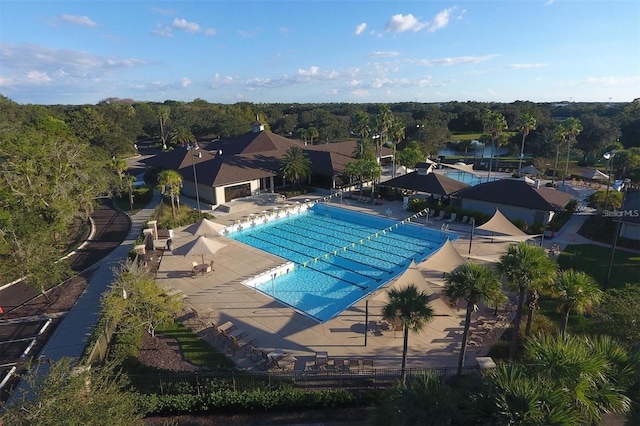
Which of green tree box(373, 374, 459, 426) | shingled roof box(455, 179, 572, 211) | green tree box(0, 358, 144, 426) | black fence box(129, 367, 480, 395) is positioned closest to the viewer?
green tree box(373, 374, 459, 426)

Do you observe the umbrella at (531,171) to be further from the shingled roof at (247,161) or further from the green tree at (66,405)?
the green tree at (66,405)

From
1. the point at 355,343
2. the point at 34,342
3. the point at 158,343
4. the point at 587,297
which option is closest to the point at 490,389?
the point at 587,297

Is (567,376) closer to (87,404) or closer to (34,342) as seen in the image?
(87,404)

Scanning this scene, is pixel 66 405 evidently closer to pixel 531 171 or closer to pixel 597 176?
pixel 531 171

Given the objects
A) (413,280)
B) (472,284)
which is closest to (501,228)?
(413,280)

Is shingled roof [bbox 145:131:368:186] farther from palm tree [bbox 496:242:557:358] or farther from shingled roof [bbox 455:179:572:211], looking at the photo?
palm tree [bbox 496:242:557:358]

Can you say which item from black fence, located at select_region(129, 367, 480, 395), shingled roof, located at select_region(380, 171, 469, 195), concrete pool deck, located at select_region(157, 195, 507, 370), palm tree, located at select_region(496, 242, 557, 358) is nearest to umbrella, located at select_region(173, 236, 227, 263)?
concrete pool deck, located at select_region(157, 195, 507, 370)

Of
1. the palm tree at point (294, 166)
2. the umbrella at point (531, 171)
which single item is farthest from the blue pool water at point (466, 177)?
the palm tree at point (294, 166)
